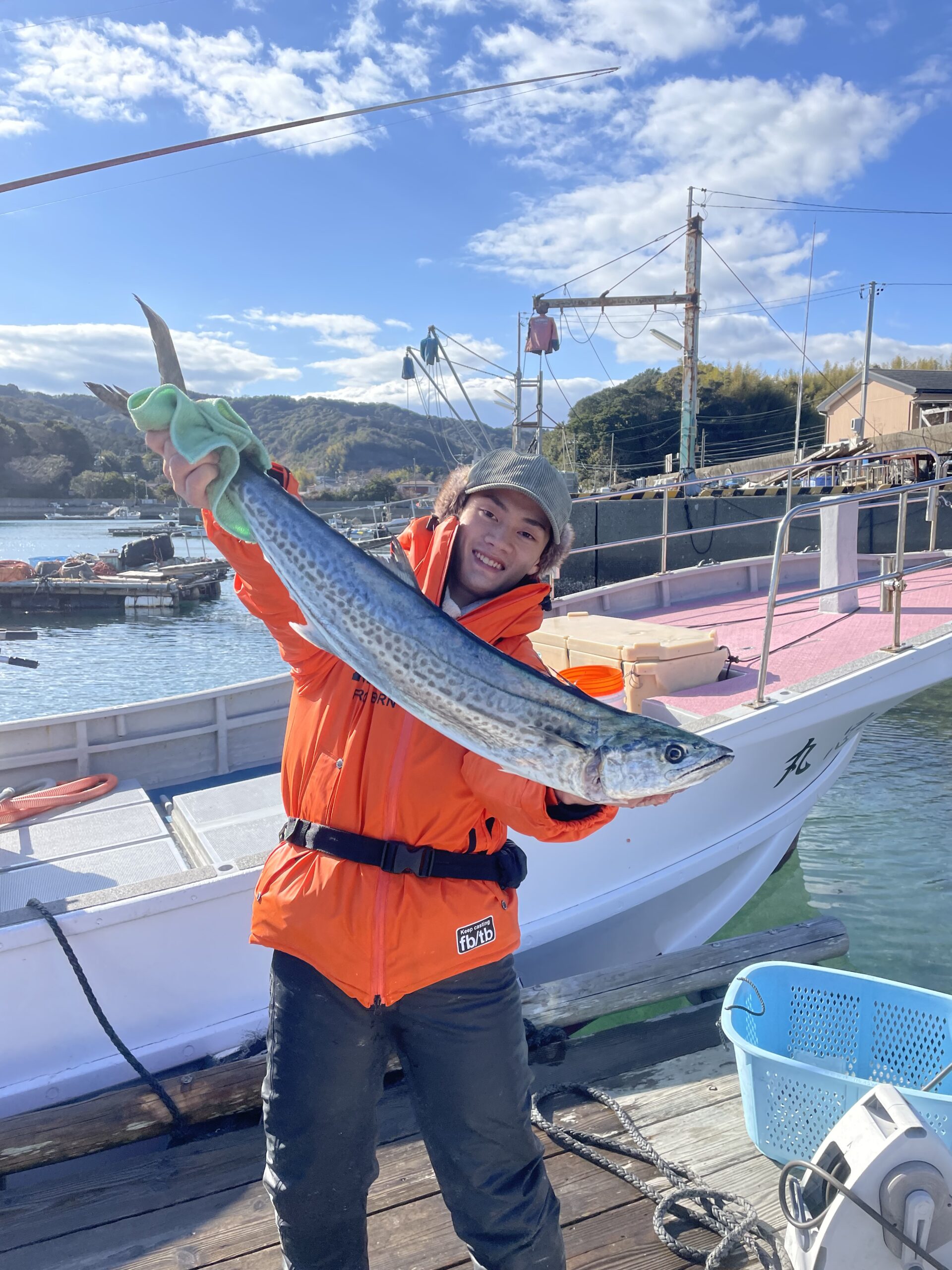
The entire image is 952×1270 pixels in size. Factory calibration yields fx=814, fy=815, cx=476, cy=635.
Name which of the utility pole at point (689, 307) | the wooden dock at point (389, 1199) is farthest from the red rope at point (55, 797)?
the utility pole at point (689, 307)

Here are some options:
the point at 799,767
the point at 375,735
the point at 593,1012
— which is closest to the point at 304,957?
the point at 375,735

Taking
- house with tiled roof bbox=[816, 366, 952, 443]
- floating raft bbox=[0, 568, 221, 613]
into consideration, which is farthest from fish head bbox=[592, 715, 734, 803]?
house with tiled roof bbox=[816, 366, 952, 443]

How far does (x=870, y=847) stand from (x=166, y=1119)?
6992 millimetres

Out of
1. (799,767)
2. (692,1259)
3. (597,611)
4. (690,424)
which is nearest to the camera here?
(692,1259)

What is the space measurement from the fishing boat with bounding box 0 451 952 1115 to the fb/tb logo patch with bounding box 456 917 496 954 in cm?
215

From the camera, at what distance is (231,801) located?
216 inches

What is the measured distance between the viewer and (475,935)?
2.03m

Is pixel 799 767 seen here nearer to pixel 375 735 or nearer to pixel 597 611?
pixel 597 611

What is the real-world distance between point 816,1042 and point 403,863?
2713 mm

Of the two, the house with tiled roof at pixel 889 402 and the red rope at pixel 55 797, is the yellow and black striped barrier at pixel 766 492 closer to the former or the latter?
the red rope at pixel 55 797

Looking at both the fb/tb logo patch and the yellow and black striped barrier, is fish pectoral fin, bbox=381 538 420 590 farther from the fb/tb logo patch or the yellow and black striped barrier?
the yellow and black striped barrier

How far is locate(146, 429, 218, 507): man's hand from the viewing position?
207 centimetres

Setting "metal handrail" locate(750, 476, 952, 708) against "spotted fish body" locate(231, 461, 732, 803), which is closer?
"spotted fish body" locate(231, 461, 732, 803)

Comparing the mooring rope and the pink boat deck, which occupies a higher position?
the pink boat deck
